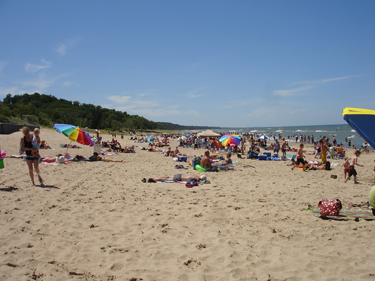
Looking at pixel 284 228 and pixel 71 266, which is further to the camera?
pixel 284 228

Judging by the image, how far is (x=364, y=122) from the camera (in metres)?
4.70

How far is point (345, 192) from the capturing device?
6.77 meters

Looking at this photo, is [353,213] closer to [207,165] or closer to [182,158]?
[207,165]

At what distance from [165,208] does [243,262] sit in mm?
2262

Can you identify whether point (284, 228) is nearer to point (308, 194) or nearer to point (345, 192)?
point (308, 194)

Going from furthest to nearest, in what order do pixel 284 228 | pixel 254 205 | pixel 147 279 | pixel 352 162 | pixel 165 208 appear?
1. pixel 352 162
2. pixel 254 205
3. pixel 165 208
4. pixel 284 228
5. pixel 147 279

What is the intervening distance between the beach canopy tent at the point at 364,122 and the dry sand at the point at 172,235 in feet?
5.24

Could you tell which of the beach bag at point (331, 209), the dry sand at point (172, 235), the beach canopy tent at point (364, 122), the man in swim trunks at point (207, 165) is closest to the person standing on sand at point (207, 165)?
the man in swim trunks at point (207, 165)

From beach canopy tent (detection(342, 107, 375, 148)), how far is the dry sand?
160 cm

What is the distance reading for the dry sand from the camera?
8.95 feet

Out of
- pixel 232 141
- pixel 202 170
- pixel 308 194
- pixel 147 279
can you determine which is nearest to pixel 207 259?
pixel 147 279

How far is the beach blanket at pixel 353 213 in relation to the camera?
4434 millimetres

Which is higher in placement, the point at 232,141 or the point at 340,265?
the point at 232,141

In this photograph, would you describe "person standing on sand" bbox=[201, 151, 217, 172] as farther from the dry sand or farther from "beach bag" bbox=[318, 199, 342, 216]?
"beach bag" bbox=[318, 199, 342, 216]
